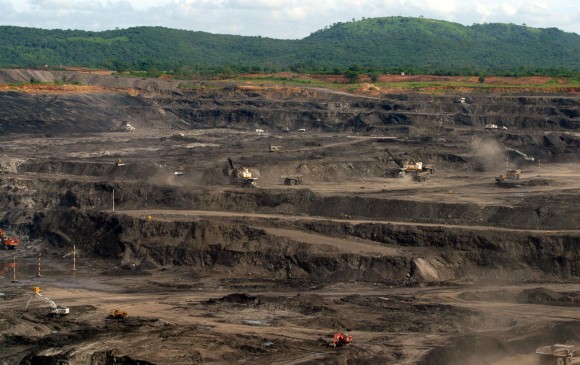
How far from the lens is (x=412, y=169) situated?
2943 inches

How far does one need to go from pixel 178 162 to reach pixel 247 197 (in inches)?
726

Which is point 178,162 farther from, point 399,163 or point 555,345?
point 555,345

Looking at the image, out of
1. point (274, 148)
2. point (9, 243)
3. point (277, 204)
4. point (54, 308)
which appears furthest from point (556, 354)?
point (274, 148)

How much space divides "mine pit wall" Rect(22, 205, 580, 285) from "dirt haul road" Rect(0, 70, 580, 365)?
9 cm

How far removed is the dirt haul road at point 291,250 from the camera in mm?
35406

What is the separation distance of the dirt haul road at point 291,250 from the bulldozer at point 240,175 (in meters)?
0.84

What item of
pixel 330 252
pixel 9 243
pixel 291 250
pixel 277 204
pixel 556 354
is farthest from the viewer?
pixel 277 204

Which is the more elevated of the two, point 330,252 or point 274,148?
point 274,148

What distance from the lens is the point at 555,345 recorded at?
3312cm

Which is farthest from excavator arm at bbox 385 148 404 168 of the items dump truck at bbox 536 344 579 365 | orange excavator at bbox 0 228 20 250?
dump truck at bbox 536 344 579 365

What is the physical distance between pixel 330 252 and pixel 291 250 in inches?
80.0

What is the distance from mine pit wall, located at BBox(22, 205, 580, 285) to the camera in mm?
46906

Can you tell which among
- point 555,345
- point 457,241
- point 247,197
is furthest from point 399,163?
point 555,345

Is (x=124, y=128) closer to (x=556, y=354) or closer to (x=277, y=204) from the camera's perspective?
(x=277, y=204)
